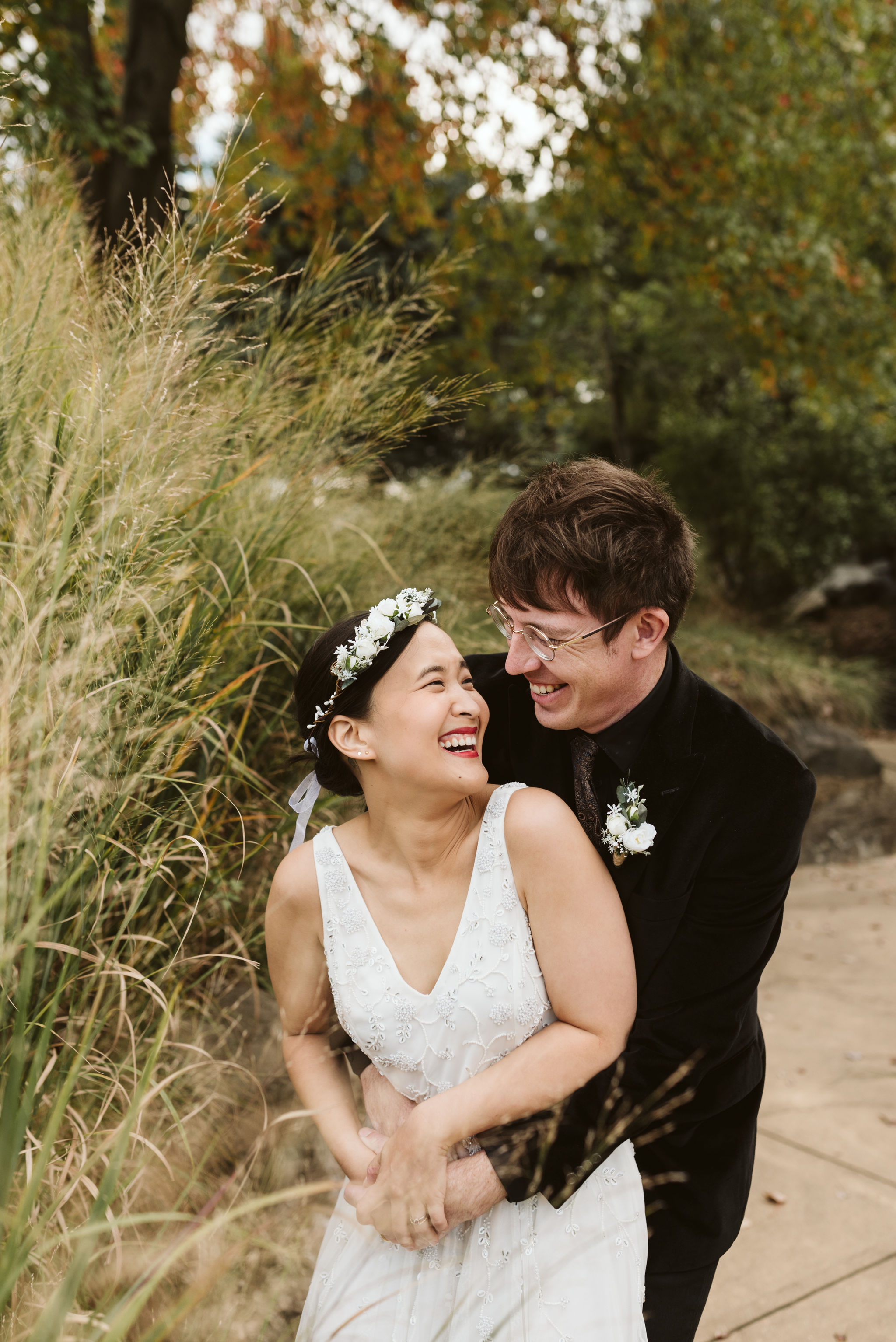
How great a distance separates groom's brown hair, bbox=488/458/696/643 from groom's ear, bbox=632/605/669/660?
0.06ft

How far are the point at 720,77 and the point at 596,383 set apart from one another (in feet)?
23.2

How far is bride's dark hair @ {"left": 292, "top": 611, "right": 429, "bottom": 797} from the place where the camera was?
6.32 ft

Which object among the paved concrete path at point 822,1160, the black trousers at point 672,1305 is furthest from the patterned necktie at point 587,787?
the paved concrete path at point 822,1160

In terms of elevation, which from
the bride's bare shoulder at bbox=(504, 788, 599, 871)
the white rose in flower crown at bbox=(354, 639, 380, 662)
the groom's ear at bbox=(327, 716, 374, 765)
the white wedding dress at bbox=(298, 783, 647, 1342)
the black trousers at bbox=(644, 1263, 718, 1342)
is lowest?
the black trousers at bbox=(644, 1263, 718, 1342)

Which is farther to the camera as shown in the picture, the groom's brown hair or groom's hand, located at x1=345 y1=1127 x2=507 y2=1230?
the groom's brown hair

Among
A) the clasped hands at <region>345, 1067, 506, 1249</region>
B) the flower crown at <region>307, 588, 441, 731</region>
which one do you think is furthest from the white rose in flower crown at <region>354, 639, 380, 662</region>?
the clasped hands at <region>345, 1067, 506, 1249</region>

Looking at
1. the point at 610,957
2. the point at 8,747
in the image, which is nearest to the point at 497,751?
the point at 610,957

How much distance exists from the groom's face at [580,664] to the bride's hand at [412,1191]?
0.84 meters

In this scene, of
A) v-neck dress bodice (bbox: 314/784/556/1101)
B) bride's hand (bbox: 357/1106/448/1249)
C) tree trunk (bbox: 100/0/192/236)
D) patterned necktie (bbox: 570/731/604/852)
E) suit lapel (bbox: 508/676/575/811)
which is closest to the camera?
bride's hand (bbox: 357/1106/448/1249)

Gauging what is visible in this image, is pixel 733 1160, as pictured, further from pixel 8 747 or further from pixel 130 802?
pixel 8 747

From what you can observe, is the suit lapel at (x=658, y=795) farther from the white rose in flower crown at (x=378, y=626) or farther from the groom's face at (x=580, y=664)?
the white rose in flower crown at (x=378, y=626)

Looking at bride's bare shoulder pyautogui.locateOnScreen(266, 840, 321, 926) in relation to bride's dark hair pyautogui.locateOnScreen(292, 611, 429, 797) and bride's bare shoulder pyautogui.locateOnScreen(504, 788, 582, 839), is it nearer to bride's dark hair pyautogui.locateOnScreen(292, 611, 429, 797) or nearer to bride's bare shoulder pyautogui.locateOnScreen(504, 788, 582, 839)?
bride's dark hair pyautogui.locateOnScreen(292, 611, 429, 797)

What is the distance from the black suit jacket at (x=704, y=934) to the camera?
6.16 ft

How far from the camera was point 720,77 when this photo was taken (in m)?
7.83
